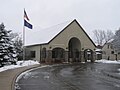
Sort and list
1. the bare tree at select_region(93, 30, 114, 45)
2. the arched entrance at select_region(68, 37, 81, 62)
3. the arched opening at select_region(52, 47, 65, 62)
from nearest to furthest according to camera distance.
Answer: the arched opening at select_region(52, 47, 65, 62)
the arched entrance at select_region(68, 37, 81, 62)
the bare tree at select_region(93, 30, 114, 45)

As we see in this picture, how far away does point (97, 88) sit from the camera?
13.8 meters

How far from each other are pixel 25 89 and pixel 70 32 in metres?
35.7

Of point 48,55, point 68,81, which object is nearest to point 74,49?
point 48,55

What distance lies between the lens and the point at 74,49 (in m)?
52.0

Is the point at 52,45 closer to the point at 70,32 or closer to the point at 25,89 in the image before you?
the point at 70,32

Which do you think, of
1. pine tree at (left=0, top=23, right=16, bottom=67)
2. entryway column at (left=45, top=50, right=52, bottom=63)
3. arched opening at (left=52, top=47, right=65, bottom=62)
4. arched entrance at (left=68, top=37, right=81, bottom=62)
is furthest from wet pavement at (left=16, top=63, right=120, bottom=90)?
arched entrance at (left=68, top=37, right=81, bottom=62)

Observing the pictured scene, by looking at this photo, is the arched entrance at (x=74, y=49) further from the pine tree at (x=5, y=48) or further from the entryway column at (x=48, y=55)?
the pine tree at (x=5, y=48)

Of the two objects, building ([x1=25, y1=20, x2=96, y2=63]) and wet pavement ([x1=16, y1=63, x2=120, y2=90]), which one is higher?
building ([x1=25, y1=20, x2=96, y2=63])

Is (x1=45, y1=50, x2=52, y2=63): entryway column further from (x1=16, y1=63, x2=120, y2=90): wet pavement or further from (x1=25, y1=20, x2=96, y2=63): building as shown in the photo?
(x1=16, y1=63, x2=120, y2=90): wet pavement

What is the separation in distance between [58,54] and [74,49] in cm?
478

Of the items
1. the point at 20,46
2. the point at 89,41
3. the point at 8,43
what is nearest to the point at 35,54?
the point at 20,46

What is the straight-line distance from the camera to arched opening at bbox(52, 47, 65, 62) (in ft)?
155

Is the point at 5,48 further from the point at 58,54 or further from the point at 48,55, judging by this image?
the point at 58,54

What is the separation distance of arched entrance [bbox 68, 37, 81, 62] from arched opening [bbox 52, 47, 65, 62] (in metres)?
2.33
